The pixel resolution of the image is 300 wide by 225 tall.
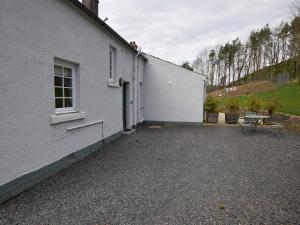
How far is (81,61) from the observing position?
213 inches

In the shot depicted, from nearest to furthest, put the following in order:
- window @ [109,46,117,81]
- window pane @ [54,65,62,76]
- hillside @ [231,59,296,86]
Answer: window pane @ [54,65,62,76] → window @ [109,46,117,81] → hillside @ [231,59,296,86]

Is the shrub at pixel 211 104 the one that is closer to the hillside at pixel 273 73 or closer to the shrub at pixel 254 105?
the shrub at pixel 254 105

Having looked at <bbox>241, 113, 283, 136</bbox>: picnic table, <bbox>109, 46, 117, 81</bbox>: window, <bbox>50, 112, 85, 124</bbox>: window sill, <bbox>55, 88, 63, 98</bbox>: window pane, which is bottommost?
<bbox>241, 113, 283, 136</bbox>: picnic table

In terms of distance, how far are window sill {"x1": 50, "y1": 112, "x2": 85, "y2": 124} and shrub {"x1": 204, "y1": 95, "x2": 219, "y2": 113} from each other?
9.10 m

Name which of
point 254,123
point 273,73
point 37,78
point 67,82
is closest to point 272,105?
point 254,123

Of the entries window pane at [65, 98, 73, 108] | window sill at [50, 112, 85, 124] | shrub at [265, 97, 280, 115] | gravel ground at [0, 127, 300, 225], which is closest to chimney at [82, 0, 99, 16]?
window pane at [65, 98, 73, 108]

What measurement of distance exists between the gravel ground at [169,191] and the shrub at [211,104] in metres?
6.30

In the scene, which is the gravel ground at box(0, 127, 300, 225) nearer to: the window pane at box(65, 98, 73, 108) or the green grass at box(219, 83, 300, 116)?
the window pane at box(65, 98, 73, 108)

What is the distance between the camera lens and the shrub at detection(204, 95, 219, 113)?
40.8 feet

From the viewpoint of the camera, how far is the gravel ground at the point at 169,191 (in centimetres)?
284

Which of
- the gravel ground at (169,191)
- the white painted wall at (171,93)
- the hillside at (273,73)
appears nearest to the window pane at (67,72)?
the gravel ground at (169,191)

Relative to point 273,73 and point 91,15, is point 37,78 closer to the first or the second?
point 91,15

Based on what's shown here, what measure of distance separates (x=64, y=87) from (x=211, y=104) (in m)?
9.77

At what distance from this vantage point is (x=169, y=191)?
365cm
